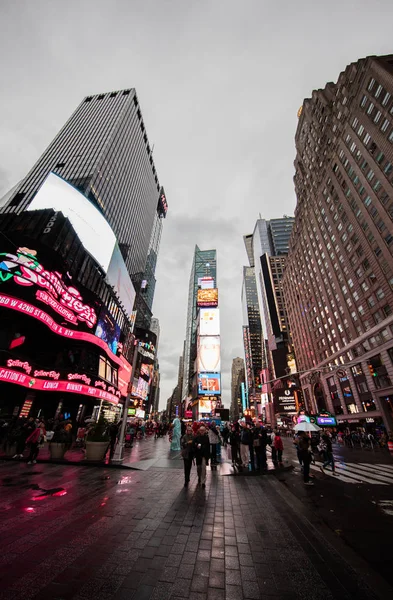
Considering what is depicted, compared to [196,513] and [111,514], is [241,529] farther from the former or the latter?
[111,514]

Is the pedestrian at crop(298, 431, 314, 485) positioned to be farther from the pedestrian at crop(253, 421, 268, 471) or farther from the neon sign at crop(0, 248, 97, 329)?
the neon sign at crop(0, 248, 97, 329)

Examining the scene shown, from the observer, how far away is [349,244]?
52.3 metres

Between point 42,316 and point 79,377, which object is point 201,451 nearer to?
point 42,316

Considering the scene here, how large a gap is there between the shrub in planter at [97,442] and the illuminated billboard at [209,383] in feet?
199

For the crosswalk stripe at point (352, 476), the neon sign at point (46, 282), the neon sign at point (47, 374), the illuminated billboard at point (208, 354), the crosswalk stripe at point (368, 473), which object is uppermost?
the illuminated billboard at point (208, 354)

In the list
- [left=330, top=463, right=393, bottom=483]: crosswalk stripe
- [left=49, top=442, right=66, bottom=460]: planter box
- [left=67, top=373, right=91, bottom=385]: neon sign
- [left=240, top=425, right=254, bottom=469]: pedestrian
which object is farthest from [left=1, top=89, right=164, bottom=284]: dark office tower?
[left=330, top=463, right=393, bottom=483]: crosswalk stripe

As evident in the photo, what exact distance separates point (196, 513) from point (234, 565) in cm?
267

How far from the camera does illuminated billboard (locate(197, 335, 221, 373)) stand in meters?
73.7

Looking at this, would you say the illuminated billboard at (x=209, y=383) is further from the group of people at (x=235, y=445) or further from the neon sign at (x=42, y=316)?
the group of people at (x=235, y=445)

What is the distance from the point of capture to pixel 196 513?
614 cm

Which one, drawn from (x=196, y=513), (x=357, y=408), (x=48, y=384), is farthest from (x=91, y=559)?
(x=357, y=408)

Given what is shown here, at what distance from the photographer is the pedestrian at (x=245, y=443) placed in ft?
42.3

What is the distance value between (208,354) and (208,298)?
20.6 meters

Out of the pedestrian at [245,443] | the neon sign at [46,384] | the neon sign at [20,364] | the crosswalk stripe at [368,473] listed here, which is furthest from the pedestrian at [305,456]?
the neon sign at [20,364]
